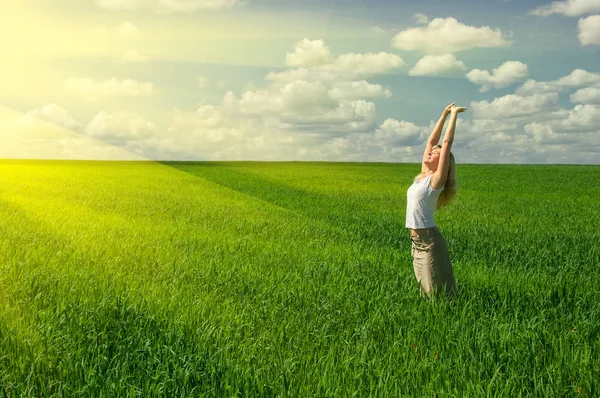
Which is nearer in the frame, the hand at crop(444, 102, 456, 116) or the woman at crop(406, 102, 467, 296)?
the woman at crop(406, 102, 467, 296)

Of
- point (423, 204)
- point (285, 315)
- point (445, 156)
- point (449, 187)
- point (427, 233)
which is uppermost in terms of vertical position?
point (445, 156)

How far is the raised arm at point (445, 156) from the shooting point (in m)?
6.13

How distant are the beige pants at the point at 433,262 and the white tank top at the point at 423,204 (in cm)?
11

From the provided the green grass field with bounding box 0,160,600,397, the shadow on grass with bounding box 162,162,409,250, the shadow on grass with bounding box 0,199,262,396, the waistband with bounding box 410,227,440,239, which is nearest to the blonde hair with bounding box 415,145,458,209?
the waistband with bounding box 410,227,440,239

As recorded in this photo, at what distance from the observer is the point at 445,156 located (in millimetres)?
6125

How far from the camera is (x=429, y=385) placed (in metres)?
4.31

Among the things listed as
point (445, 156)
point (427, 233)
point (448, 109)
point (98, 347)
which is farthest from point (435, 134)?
point (98, 347)

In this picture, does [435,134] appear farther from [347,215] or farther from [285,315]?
[347,215]

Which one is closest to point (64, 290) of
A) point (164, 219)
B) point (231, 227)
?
point (231, 227)

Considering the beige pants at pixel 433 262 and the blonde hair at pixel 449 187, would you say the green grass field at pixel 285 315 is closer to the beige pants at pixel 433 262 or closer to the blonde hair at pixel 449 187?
the beige pants at pixel 433 262

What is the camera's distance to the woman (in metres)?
6.34

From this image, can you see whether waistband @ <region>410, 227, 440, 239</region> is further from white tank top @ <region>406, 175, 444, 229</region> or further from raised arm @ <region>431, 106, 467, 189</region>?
raised arm @ <region>431, 106, 467, 189</region>

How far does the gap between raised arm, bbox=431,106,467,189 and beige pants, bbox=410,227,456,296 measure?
59 centimetres

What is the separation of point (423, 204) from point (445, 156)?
627 millimetres
